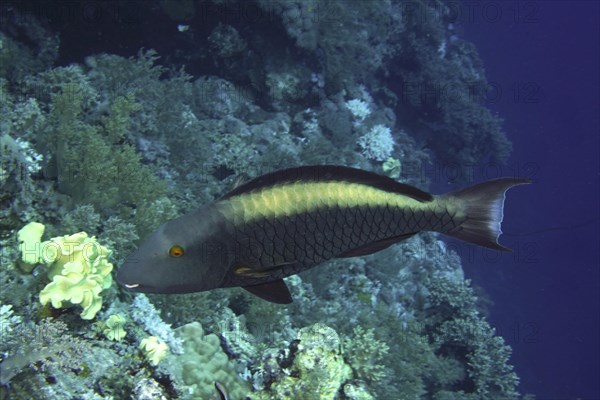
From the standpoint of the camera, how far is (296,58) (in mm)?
11742

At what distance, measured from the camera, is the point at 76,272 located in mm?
3150

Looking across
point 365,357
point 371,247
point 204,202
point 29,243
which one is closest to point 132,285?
point 371,247

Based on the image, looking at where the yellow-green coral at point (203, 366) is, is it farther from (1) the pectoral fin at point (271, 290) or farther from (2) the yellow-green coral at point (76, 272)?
(1) the pectoral fin at point (271, 290)

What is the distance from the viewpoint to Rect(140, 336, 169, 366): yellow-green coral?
3.48m

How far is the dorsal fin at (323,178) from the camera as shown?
2.18 m

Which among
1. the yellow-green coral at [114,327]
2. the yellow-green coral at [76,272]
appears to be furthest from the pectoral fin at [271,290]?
the yellow-green coral at [114,327]

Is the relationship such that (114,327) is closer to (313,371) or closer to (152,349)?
(152,349)

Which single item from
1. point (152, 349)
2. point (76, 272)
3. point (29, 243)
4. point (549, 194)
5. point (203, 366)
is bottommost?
point (203, 366)

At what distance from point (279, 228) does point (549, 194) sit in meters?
69.9

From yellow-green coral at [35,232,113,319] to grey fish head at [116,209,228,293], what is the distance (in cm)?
138

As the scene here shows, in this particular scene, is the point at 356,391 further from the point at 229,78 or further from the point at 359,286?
the point at 229,78

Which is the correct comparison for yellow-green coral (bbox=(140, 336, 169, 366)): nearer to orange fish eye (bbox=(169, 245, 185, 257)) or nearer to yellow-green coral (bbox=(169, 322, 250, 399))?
yellow-green coral (bbox=(169, 322, 250, 399))

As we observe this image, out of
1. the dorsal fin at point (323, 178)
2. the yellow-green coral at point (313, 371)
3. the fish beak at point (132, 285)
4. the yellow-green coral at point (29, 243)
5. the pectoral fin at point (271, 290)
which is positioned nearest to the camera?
the fish beak at point (132, 285)

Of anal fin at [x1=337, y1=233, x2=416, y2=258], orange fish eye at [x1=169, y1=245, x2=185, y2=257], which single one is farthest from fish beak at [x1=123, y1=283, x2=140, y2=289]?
anal fin at [x1=337, y1=233, x2=416, y2=258]
